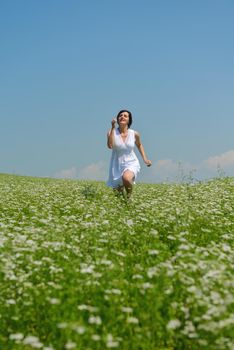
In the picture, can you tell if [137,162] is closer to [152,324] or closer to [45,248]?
[45,248]

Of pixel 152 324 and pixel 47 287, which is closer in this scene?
pixel 152 324

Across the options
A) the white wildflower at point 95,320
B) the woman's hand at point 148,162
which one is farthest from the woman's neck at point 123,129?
the white wildflower at point 95,320

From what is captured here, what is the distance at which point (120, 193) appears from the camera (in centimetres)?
1384

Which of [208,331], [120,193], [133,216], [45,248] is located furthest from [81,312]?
[120,193]

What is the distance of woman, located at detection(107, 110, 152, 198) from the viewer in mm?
13523

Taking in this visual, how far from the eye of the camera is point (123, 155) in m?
13.8

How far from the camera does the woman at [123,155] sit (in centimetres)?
1352

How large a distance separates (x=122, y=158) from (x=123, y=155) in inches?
3.3

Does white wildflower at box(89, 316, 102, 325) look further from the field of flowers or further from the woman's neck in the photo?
the woman's neck

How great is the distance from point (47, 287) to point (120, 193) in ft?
24.6

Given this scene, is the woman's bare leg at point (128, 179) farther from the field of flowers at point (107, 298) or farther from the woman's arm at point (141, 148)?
the field of flowers at point (107, 298)

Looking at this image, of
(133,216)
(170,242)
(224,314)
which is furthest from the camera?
(133,216)

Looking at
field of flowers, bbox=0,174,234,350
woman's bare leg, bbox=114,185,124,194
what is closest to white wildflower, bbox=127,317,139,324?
field of flowers, bbox=0,174,234,350

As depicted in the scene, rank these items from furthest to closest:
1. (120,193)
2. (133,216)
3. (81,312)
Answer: (120,193), (133,216), (81,312)
